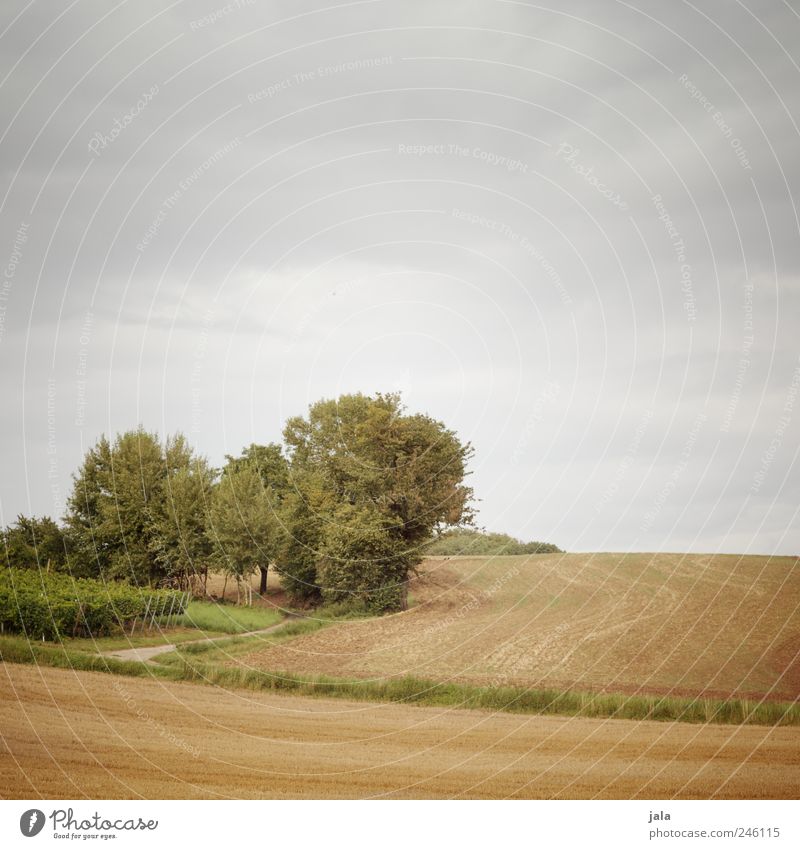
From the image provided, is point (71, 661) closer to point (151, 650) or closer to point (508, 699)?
point (151, 650)

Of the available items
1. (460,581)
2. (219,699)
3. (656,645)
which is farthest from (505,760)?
(460,581)

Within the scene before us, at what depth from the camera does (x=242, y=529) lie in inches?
1939

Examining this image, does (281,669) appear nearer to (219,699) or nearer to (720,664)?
(219,699)

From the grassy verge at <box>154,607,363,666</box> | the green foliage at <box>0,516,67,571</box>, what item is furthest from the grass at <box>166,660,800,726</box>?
the green foliage at <box>0,516,67,571</box>

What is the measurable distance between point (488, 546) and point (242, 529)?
18212mm

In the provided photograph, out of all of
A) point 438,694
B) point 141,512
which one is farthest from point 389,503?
point 141,512

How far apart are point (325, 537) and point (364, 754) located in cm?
2444

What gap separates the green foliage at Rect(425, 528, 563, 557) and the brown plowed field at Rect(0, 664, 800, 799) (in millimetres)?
25067

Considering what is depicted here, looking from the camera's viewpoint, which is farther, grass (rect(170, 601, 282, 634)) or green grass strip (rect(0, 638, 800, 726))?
grass (rect(170, 601, 282, 634))

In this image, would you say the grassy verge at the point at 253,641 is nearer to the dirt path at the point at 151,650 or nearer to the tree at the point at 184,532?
the dirt path at the point at 151,650

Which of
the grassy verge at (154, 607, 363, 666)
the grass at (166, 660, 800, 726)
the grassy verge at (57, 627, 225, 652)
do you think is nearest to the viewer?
the grass at (166, 660, 800, 726)

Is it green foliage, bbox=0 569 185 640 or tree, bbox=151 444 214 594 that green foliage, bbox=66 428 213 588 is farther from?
green foliage, bbox=0 569 185 640

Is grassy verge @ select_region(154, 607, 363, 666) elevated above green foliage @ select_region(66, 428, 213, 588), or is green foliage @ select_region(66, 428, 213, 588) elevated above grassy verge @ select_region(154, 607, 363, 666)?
green foliage @ select_region(66, 428, 213, 588)

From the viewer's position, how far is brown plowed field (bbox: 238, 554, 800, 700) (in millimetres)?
28438
